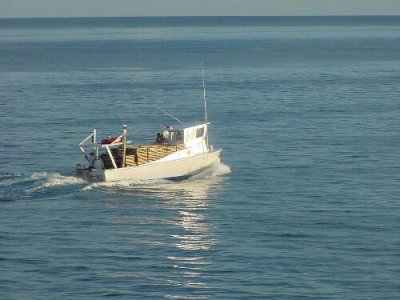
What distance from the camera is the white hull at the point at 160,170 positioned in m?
57.5

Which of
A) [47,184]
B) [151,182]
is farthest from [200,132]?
[47,184]

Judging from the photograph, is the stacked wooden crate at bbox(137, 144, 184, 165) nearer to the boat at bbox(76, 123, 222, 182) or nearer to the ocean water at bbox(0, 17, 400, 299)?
the boat at bbox(76, 123, 222, 182)

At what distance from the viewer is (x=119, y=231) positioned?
48.9 m

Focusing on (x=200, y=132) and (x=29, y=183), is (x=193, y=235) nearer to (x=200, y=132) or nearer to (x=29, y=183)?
(x=29, y=183)

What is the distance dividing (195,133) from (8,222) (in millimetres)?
15519

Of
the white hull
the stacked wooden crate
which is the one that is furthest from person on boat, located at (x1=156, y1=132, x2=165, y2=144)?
the white hull

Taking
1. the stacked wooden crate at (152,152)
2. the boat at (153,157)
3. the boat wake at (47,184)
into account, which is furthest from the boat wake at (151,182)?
the stacked wooden crate at (152,152)

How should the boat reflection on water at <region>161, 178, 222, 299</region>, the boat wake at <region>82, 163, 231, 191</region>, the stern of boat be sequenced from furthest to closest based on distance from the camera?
1. the boat wake at <region>82, 163, 231, 191</region>
2. the stern of boat
3. the boat reflection on water at <region>161, 178, 222, 299</region>

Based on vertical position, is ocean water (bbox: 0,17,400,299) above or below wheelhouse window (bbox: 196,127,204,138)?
below

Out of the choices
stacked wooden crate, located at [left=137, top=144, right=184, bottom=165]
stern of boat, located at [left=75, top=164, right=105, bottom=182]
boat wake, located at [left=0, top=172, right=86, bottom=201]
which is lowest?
boat wake, located at [left=0, top=172, right=86, bottom=201]

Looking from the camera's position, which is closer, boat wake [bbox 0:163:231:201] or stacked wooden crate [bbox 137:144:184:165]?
boat wake [bbox 0:163:231:201]

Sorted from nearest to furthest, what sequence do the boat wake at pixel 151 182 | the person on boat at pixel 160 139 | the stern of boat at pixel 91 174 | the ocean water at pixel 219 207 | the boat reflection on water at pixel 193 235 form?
the ocean water at pixel 219 207
the boat reflection on water at pixel 193 235
the stern of boat at pixel 91 174
the boat wake at pixel 151 182
the person on boat at pixel 160 139

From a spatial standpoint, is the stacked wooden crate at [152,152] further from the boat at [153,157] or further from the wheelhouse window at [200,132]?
the wheelhouse window at [200,132]

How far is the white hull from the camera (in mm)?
57469
